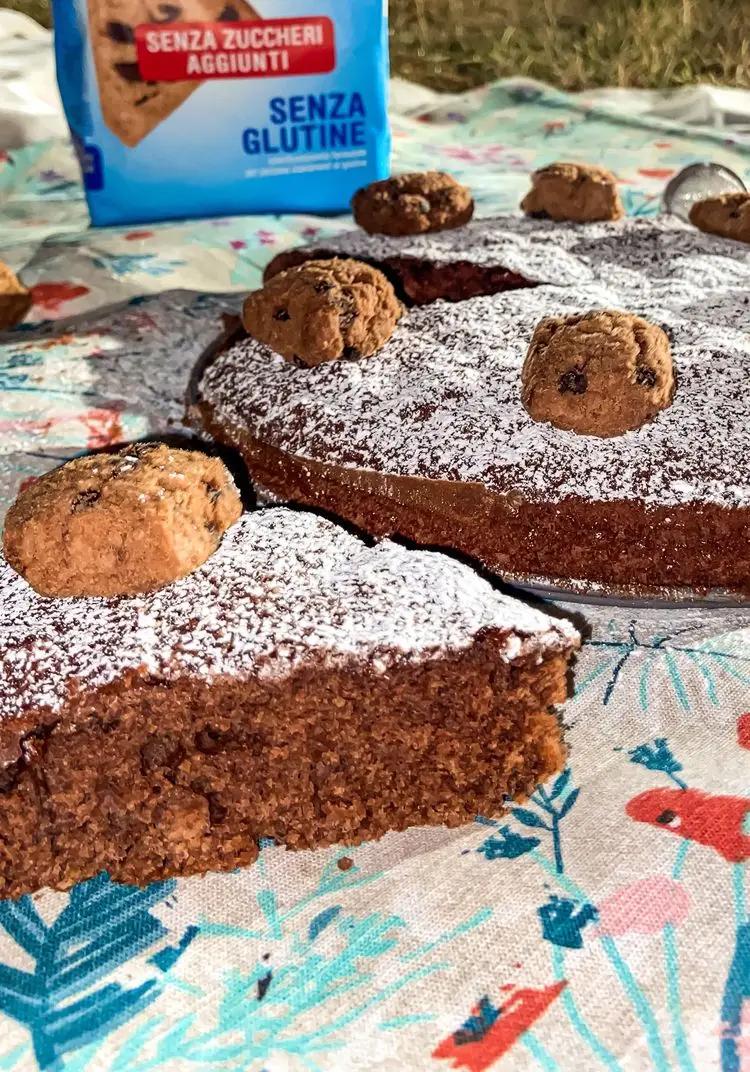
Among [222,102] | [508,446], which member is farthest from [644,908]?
[222,102]

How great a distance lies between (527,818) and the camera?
1.59 metres

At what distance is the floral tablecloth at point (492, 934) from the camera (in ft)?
4.22

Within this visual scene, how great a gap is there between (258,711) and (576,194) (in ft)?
6.72

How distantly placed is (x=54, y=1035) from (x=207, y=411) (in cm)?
142

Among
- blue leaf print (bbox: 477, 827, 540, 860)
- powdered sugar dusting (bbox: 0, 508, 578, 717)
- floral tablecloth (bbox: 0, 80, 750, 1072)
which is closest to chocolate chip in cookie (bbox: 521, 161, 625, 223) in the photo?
floral tablecloth (bbox: 0, 80, 750, 1072)

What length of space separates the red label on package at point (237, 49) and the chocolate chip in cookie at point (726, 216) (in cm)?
153

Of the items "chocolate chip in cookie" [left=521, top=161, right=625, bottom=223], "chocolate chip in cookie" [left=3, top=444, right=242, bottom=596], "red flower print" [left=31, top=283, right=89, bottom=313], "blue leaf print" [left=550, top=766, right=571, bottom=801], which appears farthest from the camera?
"red flower print" [left=31, top=283, right=89, bottom=313]

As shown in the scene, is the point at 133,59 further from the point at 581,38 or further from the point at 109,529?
the point at 581,38

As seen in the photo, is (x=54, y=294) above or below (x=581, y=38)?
below

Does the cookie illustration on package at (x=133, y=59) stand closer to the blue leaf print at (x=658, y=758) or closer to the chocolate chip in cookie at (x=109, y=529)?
the chocolate chip in cookie at (x=109, y=529)

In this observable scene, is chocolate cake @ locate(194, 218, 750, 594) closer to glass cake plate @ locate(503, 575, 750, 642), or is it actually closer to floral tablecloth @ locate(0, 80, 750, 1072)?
glass cake plate @ locate(503, 575, 750, 642)

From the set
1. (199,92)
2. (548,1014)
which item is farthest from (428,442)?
(199,92)

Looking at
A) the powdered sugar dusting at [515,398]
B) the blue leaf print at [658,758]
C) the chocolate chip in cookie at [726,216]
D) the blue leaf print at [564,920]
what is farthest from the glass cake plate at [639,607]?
the chocolate chip in cookie at [726,216]

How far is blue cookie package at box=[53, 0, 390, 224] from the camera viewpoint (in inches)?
139
